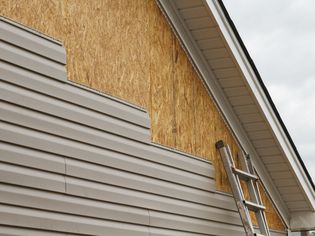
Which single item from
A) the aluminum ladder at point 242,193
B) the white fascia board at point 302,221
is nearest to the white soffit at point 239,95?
the white fascia board at point 302,221

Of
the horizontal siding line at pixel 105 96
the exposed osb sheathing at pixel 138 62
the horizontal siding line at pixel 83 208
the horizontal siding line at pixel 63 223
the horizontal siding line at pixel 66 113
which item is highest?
the exposed osb sheathing at pixel 138 62

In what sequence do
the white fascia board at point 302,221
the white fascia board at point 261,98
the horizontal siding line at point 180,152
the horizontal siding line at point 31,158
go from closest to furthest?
the horizontal siding line at point 31,158
the horizontal siding line at point 180,152
the white fascia board at point 261,98
the white fascia board at point 302,221

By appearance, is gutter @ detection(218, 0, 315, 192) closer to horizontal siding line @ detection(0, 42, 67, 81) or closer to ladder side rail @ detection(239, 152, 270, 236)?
ladder side rail @ detection(239, 152, 270, 236)

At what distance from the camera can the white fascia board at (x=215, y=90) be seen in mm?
8859

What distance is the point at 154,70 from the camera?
8273 mm

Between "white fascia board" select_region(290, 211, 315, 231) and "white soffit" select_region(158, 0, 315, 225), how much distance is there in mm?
150

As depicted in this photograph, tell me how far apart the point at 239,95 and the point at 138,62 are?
6.86 feet

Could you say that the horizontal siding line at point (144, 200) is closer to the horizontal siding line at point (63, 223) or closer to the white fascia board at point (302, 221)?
the horizontal siding line at point (63, 223)

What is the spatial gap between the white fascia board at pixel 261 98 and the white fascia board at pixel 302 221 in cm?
24

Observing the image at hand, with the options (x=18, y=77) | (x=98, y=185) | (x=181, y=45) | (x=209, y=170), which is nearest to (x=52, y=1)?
(x=18, y=77)

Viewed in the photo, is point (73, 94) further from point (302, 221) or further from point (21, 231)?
point (302, 221)

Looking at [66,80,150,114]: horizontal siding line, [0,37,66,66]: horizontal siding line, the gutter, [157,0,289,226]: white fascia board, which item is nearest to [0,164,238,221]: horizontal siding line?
[66,80,150,114]: horizontal siding line

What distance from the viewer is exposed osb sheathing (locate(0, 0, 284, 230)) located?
6.80m

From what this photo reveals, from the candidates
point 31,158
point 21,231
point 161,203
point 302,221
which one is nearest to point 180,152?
point 161,203
